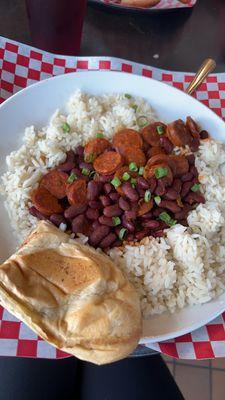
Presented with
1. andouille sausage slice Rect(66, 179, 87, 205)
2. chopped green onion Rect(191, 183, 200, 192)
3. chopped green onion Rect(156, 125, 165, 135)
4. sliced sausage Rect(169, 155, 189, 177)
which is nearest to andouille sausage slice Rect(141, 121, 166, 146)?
chopped green onion Rect(156, 125, 165, 135)

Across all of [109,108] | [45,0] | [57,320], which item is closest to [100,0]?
[45,0]

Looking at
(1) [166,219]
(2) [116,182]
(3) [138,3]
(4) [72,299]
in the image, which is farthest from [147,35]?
(4) [72,299]

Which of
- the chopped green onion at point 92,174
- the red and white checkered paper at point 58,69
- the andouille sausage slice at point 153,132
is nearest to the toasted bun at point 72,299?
the chopped green onion at point 92,174

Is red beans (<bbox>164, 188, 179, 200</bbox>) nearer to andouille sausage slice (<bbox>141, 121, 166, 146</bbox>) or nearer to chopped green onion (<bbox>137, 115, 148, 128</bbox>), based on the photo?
andouille sausage slice (<bbox>141, 121, 166, 146</bbox>)

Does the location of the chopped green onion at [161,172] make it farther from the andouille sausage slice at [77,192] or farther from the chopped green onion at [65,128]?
the chopped green onion at [65,128]

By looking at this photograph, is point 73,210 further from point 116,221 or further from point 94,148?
point 94,148
